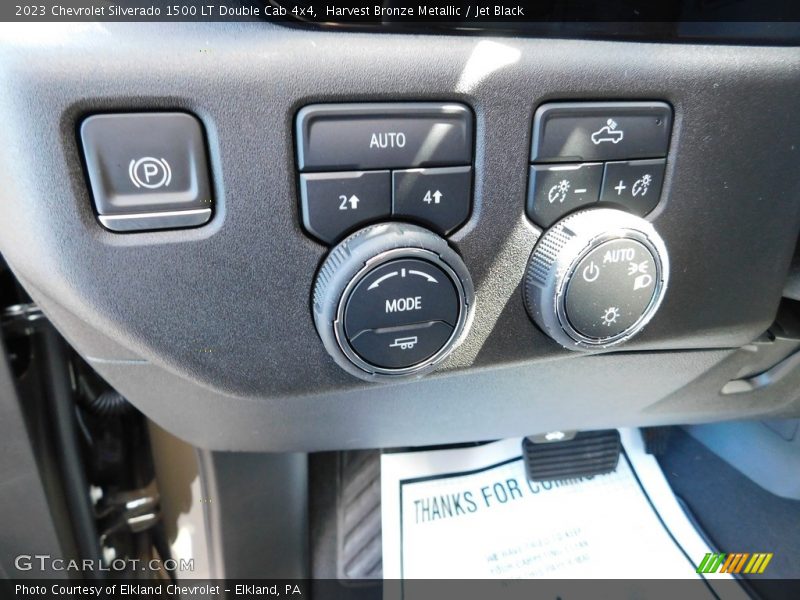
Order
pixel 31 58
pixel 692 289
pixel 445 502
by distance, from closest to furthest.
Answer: pixel 31 58, pixel 692 289, pixel 445 502

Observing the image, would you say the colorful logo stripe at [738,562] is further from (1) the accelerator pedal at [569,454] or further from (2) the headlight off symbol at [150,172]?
(2) the headlight off symbol at [150,172]

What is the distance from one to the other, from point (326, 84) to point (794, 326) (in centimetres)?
44

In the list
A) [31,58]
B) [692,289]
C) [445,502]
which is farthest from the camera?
[445,502]

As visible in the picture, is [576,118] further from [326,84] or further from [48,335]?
[48,335]

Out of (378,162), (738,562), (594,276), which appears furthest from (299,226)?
(738,562)

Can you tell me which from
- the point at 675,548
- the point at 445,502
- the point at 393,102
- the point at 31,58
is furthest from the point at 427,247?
the point at 675,548

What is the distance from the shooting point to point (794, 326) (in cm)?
48

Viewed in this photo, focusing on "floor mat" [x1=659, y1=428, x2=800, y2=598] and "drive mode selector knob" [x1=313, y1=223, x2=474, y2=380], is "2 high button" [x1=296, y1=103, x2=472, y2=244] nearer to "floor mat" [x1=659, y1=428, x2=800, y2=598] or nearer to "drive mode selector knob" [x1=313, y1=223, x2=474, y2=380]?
"drive mode selector knob" [x1=313, y1=223, x2=474, y2=380]

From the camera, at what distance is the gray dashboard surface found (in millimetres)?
269

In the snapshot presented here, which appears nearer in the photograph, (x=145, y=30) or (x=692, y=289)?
(x=145, y=30)
